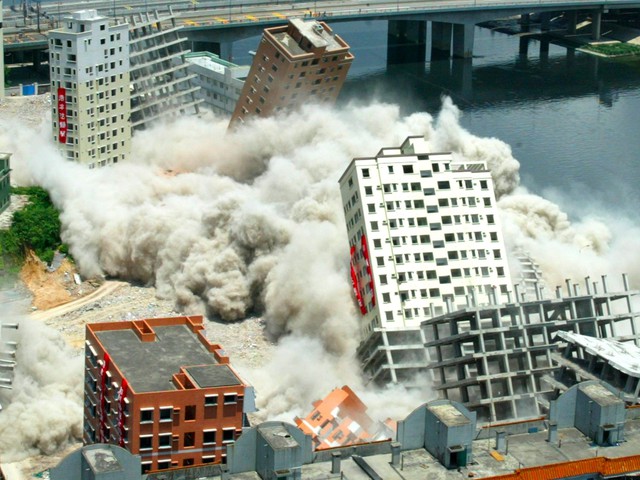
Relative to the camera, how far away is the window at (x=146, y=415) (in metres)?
52.7

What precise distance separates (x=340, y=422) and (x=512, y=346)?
625 cm

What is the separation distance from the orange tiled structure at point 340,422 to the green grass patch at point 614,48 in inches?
3112

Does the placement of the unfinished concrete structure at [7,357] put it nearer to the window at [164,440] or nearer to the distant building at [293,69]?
the window at [164,440]

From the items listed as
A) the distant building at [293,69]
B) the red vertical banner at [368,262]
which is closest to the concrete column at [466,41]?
the distant building at [293,69]

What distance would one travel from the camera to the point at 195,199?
82.6 m

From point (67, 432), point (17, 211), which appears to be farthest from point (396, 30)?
point (67, 432)

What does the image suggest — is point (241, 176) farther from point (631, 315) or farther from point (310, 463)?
point (310, 463)

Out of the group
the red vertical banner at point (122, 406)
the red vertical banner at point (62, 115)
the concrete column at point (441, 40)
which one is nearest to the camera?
the red vertical banner at point (122, 406)

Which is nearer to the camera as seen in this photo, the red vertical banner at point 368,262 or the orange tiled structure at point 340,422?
the orange tiled structure at point 340,422

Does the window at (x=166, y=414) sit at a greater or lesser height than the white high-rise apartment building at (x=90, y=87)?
lesser

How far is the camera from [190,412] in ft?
174

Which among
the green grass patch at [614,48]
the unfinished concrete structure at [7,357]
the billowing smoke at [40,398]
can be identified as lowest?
the green grass patch at [614,48]

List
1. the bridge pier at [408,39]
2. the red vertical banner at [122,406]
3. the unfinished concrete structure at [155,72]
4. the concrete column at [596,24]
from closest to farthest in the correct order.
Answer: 1. the red vertical banner at [122,406]
2. the unfinished concrete structure at [155,72]
3. the bridge pier at [408,39]
4. the concrete column at [596,24]

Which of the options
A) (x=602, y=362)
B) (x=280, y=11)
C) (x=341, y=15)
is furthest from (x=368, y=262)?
(x=280, y=11)
